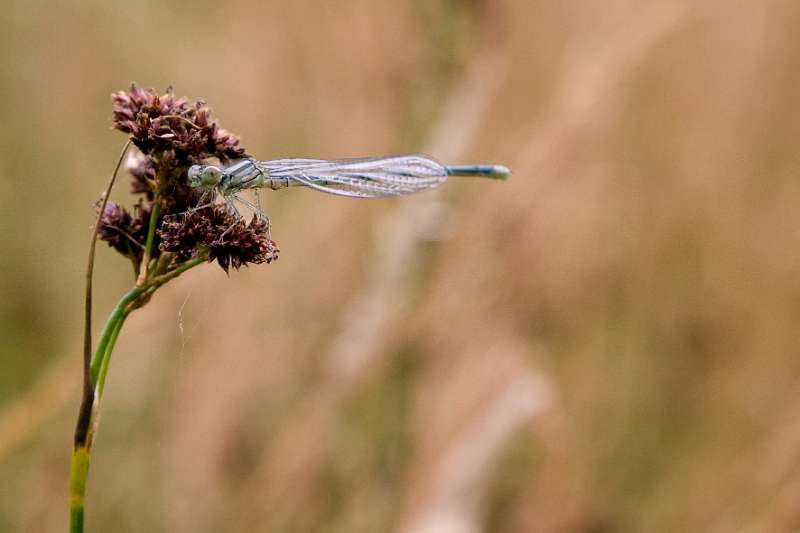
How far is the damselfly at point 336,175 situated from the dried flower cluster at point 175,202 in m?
0.06

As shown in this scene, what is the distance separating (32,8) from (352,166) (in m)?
3.08

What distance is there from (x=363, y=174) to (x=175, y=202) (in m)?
0.82

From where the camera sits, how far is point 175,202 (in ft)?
5.33

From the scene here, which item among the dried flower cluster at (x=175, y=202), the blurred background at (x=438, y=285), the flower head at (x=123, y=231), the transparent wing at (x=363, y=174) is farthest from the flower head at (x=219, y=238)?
the blurred background at (x=438, y=285)

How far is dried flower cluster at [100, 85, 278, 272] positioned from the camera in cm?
152

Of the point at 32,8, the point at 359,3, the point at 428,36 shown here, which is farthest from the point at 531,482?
the point at 32,8

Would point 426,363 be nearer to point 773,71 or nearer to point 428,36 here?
point 428,36

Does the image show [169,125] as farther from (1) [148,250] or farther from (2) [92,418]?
(2) [92,418]

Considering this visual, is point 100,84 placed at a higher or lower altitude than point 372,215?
higher

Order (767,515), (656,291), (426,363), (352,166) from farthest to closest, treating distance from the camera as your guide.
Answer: (656,291), (426,363), (767,515), (352,166)

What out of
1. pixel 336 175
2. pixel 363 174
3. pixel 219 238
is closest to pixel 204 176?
pixel 219 238

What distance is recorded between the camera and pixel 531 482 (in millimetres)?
3027

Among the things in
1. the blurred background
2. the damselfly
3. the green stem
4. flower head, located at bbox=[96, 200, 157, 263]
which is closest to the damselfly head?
the damselfly

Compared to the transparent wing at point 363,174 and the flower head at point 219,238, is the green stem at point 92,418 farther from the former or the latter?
the transparent wing at point 363,174
